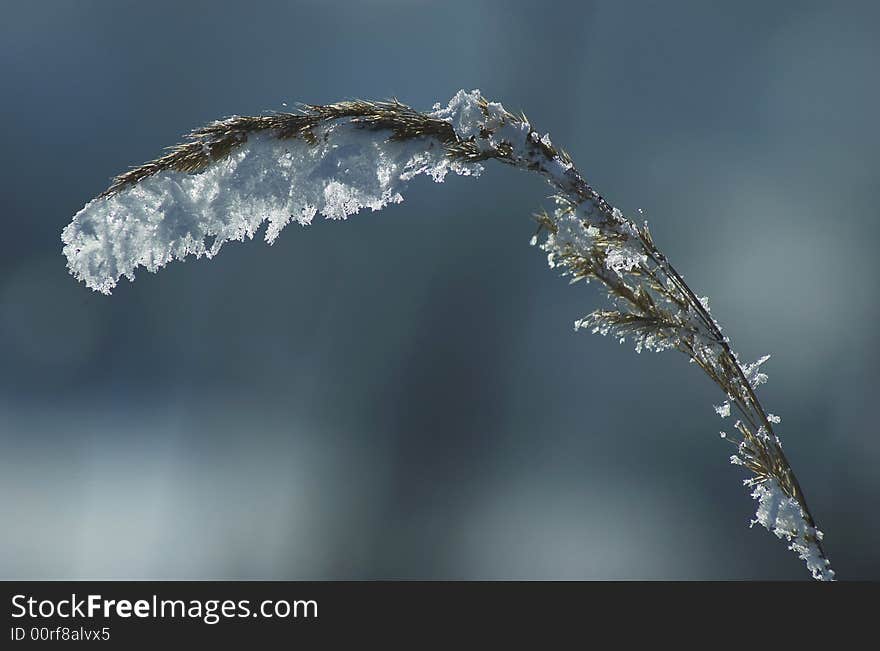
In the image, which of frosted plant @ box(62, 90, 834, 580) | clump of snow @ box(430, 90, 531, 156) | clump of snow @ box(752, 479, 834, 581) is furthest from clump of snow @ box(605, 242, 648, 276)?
clump of snow @ box(752, 479, 834, 581)

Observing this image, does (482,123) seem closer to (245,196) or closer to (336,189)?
(336,189)

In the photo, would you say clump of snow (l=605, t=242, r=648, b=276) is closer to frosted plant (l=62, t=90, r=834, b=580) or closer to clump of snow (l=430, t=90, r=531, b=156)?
frosted plant (l=62, t=90, r=834, b=580)

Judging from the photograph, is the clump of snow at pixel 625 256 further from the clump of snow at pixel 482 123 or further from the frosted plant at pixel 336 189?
the clump of snow at pixel 482 123

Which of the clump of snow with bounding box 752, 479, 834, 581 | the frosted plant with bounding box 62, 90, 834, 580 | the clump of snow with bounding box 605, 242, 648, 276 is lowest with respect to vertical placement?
the clump of snow with bounding box 752, 479, 834, 581

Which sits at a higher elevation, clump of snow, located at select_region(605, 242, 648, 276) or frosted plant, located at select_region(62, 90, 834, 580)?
frosted plant, located at select_region(62, 90, 834, 580)

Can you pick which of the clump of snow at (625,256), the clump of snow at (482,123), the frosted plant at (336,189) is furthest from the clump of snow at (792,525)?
the clump of snow at (482,123)

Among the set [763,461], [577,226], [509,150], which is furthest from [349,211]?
[763,461]
